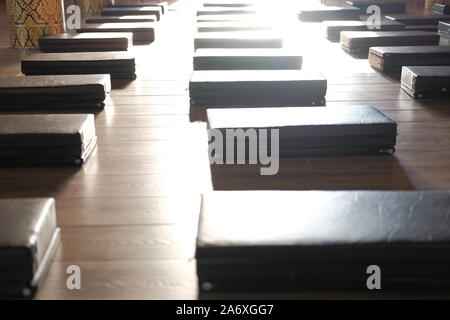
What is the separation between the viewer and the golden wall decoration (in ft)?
16.7

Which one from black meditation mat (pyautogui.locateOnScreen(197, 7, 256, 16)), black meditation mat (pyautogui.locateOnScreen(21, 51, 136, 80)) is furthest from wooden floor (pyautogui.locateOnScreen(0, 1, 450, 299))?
black meditation mat (pyautogui.locateOnScreen(197, 7, 256, 16))

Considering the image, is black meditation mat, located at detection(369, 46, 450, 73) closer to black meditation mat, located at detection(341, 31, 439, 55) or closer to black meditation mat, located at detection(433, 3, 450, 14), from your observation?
black meditation mat, located at detection(341, 31, 439, 55)

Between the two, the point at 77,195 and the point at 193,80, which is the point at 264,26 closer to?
the point at 193,80

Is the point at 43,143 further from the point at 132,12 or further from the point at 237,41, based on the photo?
the point at 132,12

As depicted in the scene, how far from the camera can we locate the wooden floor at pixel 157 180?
1.48 m

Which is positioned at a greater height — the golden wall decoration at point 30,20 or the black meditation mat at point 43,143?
the golden wall decoration at point 30,20

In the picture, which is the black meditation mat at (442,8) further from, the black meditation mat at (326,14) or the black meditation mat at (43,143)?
the black meditation mat at (43,143)

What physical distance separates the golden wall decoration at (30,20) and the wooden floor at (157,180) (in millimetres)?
2019

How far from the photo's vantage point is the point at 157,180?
210cm

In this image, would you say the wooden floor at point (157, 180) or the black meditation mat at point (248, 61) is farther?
the black meditation mat at point (248, 61)

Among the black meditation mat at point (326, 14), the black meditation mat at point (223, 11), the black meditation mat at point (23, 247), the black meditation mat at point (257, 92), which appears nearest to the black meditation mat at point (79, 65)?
the black meditation mat at point (257, 92)

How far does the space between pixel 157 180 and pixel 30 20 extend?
358 cm

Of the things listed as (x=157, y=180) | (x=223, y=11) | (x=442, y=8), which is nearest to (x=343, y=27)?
(x=223, y=11)

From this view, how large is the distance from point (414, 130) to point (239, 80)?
935mm
